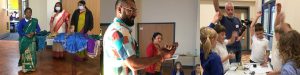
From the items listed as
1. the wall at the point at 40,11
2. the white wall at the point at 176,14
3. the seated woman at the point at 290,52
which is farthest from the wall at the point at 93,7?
the seated woman at the point at 290,52

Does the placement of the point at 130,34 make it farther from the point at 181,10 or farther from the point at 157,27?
the point at 181,10

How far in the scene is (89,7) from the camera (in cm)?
153

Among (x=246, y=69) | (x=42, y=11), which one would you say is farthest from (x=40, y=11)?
(x=246, y=69)

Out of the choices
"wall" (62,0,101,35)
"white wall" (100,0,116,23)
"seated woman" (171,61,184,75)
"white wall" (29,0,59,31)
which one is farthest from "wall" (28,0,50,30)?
"seated woman" (171,61,184,75)

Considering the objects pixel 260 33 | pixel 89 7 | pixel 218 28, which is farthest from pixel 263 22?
pixel 89 7

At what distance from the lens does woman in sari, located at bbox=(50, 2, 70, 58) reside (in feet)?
5.03

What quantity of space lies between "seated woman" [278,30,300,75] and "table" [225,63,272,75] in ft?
1.69

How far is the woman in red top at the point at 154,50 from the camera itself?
45.3 inches

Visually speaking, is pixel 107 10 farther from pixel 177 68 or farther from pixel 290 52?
pixel 290 52

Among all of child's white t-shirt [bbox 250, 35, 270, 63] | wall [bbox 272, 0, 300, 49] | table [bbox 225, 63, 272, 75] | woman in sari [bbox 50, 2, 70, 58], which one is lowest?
table [bbox 225, 63, 272, 75]

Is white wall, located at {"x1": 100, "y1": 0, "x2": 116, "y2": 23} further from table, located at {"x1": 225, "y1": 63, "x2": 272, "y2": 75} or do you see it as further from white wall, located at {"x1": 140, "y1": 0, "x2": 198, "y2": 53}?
table, located at {"x1": 225, "y1": 63, "x2": 272, "y2": 75}

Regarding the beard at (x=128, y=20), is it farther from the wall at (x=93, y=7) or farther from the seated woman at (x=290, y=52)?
the seated woman at (x=290, y=52)

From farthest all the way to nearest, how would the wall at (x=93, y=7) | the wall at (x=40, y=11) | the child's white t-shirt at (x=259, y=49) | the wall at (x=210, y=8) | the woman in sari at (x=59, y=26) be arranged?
1. the child's white t-shirt at (x=259, y=49)
2. the wall at (x=40, y=11)
3. the woman in sari at (x=59, y=26)
4. the wall at (x=93, y=7)
5. the wall at (x=210, y=8)

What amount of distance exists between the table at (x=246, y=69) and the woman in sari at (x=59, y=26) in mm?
1201
